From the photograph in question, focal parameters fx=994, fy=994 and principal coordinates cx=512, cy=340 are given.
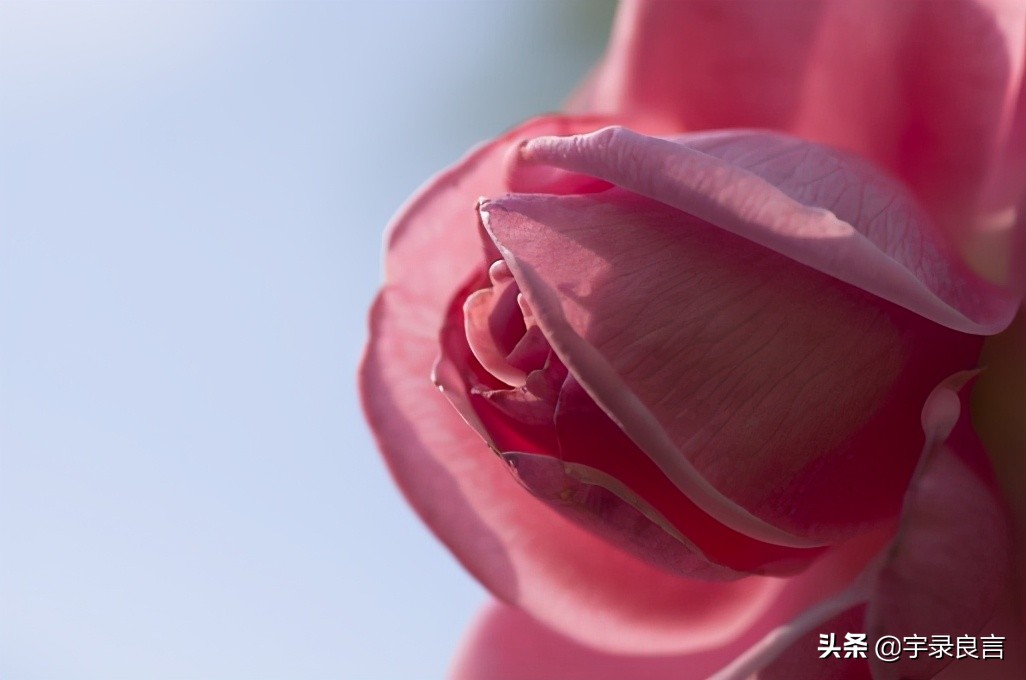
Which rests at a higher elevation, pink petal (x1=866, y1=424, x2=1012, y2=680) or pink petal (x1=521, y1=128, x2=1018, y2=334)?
pink petal (x1=521, y1=128, x2=1018, y2=334)

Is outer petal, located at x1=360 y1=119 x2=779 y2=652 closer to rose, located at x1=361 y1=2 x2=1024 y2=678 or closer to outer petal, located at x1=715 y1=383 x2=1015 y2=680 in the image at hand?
rose, located at x1=361 y1=2 x2=1024 y2=678

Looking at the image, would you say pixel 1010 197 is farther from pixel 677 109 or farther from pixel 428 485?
pixel 428 485

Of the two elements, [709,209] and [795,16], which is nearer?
[709,209]

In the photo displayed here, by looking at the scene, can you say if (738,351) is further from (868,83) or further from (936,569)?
(868,83)

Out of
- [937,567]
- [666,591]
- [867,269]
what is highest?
[867,269]

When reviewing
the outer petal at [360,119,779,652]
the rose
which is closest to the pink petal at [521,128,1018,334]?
the rose

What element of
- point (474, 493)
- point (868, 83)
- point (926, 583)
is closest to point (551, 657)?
point (474, 493)

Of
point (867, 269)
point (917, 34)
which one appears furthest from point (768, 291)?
point (917, 34)
